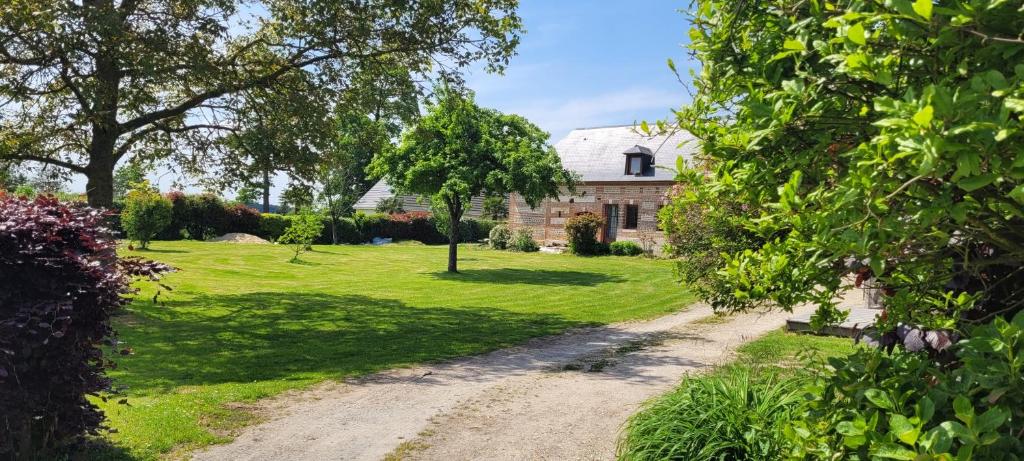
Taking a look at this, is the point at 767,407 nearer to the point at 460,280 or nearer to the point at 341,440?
the point at 341,440

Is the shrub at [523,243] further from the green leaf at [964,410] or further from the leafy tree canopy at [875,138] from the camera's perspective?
the green leaf at [964,410]

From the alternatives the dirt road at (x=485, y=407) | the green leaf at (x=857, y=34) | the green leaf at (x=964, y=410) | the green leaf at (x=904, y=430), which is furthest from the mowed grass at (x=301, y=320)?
the green leaf at (x=857, y=34)

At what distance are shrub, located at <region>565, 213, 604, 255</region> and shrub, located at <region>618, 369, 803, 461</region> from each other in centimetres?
2693

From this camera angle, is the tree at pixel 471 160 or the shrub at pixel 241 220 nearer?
the tree at pixel 471 160

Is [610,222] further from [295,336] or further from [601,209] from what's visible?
[295,336]

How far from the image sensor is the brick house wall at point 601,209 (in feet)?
112

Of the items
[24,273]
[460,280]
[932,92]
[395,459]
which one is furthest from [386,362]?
[460,280]

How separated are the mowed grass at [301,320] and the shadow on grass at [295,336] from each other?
0.03 metres

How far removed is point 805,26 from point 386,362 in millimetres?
7573

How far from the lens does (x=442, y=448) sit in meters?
5.50

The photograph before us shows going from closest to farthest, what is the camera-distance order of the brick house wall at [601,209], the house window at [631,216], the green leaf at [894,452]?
the green leaf at [894,452], the brick house wall at [601,209], the house window at [631,216]

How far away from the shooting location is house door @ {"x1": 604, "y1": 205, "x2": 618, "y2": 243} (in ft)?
118

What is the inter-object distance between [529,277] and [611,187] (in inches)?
584

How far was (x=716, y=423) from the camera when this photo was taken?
4.63 metres
